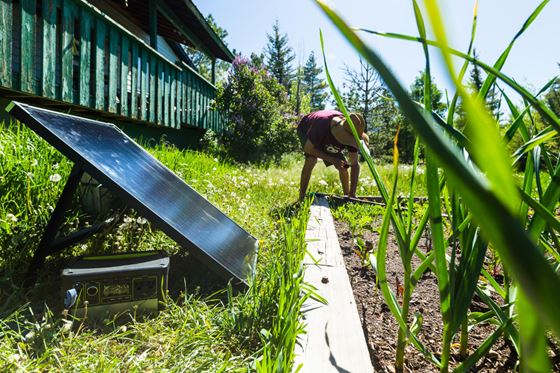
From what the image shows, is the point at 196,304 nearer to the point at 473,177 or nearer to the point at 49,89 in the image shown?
the point at 473,177

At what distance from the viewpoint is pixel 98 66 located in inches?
184

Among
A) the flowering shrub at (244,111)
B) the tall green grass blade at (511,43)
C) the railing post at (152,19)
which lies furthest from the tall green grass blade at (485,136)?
the flowering shrub at (244,111)

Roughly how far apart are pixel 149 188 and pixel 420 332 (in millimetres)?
1280

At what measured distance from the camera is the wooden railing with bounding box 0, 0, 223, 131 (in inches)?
135

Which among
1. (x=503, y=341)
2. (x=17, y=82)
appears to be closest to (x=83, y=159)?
(x=503, y=341)

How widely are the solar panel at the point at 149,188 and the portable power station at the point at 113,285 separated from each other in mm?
214

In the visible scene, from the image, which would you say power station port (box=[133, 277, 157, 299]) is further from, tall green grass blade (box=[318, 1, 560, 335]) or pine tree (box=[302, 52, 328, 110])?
pine tree (box=[302, 52, 328, 110])

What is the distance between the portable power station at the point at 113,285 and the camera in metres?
1.29

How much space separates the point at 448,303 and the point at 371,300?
0.77m

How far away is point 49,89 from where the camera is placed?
3848mm

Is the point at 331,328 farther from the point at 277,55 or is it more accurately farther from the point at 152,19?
the point at 277,55

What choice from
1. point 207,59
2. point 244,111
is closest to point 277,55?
Result: point 207,59

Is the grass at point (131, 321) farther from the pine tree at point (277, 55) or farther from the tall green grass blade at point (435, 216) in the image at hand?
the pine tree at point (277, 55)

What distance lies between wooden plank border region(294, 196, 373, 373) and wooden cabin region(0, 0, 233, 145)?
3447mm
